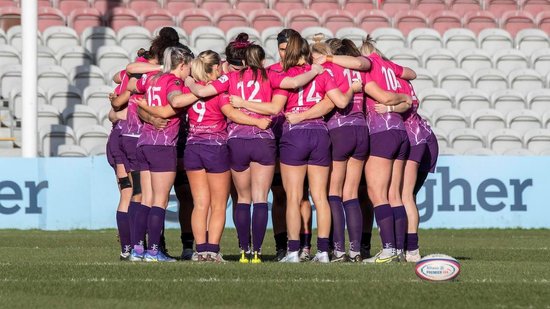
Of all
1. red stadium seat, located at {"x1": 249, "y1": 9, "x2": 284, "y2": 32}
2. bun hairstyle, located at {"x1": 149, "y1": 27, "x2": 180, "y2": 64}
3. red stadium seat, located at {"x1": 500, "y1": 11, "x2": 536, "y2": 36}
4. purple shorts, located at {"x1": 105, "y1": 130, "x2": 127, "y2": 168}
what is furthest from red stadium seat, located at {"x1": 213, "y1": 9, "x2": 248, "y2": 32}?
bun hairstyle, located at {"x1": 149, "y1": 27, "x2": 180, "y2": 64}

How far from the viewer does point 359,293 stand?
8.45 metres

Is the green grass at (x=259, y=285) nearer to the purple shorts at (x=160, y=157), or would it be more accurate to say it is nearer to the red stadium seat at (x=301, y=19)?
the purple shorts at (x=160, y=157)

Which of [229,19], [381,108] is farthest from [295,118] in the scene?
[229,19]

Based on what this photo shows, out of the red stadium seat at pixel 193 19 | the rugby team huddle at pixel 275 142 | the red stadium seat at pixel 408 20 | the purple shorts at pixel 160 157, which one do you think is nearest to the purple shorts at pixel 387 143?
the rugby team huddle at pixel 275 142

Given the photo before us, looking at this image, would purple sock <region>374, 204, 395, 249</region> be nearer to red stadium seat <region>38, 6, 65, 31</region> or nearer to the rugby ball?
the rugby ball

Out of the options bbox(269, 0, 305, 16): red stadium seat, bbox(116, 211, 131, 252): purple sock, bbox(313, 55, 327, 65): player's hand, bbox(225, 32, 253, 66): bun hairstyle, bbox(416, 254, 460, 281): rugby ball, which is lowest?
bbox(416, 254, 460, 281): rugby ball

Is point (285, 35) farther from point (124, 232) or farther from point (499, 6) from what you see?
point (499, 6)

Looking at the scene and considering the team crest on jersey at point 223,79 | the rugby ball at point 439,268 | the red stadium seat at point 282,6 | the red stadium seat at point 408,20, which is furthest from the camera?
the red stadium seat at point 282,6

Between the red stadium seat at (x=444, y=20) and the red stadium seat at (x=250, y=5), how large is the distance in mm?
3586

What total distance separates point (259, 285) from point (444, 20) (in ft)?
59.6

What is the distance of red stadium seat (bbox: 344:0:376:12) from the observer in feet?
86.8

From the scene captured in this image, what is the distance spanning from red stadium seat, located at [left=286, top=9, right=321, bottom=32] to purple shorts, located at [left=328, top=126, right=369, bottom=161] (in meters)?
13.7

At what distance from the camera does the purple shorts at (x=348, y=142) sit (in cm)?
1143

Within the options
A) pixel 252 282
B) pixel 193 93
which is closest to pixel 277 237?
pixel 193 93
